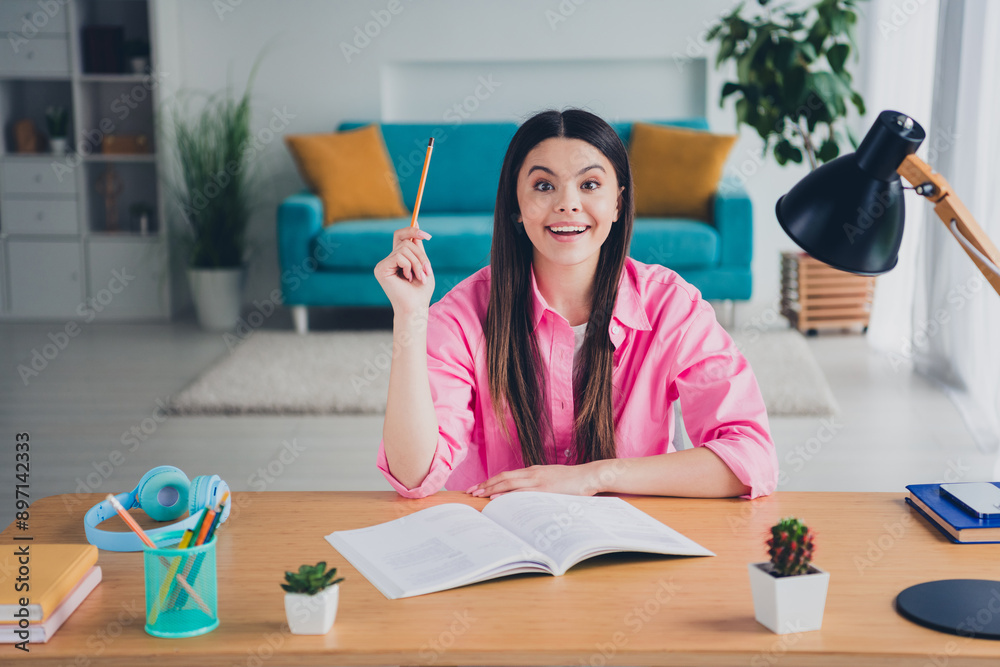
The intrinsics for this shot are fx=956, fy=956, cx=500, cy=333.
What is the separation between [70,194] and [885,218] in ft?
15.9

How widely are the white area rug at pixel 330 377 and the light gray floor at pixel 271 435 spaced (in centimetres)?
8

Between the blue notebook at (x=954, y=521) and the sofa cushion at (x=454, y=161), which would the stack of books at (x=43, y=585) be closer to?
the blue notebook at (x=954, y=521)

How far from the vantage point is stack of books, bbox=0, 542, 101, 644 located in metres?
0.81

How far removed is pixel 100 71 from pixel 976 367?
433cm

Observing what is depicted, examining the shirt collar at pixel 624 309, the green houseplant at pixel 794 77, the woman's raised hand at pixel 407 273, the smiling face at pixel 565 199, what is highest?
the green houseplant at pixel 794 77

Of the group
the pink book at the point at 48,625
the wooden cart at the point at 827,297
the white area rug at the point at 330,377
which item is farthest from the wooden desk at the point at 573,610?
the wooden cart at the point at 827,297

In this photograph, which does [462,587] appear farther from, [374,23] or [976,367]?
[374,23]

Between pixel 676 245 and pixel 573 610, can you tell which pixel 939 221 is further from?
pixel 573 610

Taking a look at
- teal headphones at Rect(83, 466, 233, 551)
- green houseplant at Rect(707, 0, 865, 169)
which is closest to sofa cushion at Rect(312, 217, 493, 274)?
green houseplant at Rect(707, 0, 865, 169)

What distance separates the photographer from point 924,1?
3.98m

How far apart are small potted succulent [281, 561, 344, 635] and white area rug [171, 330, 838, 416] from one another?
2.57 metres

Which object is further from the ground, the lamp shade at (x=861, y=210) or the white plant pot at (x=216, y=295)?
the lamp shade at (x=861, y=210)

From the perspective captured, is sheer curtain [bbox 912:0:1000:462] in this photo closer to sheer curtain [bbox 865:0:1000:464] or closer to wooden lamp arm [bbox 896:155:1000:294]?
sheer curtain [bbox 865:0:1000:464]

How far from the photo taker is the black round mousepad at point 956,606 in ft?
2.66
